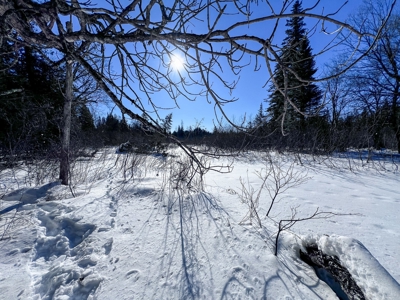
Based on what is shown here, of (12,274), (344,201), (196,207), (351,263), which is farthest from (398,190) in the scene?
(12,274)

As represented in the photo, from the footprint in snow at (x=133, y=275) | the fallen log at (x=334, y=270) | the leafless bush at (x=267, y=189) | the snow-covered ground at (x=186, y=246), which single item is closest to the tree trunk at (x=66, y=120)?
the snow-covered ground at (x=186, y=246)

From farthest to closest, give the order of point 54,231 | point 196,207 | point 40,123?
1. point 40,123
2. point 196,207
3. point 54,231

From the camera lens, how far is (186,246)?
1601 mm

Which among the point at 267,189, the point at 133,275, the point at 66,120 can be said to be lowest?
the point at 133,275

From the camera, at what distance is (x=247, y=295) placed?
3.51ft

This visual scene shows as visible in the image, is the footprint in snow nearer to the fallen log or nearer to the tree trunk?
the fallen log

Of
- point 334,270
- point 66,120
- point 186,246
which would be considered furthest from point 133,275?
point 66,120

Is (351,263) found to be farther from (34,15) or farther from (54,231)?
(54,231)

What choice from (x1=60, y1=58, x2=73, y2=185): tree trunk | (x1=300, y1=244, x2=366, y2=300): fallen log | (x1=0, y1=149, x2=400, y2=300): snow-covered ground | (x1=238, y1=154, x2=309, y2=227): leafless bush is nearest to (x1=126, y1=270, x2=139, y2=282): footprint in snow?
(x1=0, y1=149, x2=400, y2=300): snow-covered ground

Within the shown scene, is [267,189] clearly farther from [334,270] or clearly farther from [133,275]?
[133,275]

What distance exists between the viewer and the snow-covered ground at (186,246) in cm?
112

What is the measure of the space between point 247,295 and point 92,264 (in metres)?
1.29

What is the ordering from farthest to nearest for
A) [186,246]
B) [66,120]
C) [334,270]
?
[66,120], [186,246], [334,270]

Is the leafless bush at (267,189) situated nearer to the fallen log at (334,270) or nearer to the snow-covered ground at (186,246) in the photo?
the snow-covered ground at (186,246)
